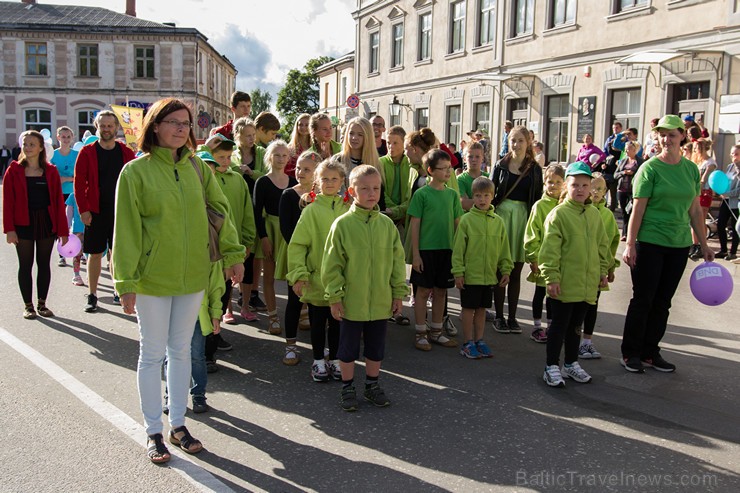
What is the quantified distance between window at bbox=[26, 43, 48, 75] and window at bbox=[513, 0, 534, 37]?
39271 mm

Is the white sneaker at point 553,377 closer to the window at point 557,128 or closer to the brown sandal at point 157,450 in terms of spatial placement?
the brown sandal at point 157,450

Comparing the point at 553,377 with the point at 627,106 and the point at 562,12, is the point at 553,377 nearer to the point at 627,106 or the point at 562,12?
the point at 627,106

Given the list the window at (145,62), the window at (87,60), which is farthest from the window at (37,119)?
the window at (145,62)

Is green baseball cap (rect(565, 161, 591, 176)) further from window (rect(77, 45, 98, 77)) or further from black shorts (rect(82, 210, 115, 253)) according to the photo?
window (rect(77, 45, 98, 77))

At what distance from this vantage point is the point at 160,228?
12.4ft

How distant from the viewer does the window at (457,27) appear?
85.3 feet

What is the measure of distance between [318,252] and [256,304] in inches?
110

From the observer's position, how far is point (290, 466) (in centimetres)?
385

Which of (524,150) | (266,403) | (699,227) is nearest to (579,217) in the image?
(699,227)

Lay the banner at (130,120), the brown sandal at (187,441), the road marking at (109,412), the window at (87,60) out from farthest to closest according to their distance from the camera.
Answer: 1. the window at (87,60)
2. the banner at (130,120)
3. the brown sandal at (187,441)
4. the road marking at (109,412)

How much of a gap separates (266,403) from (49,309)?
382cm

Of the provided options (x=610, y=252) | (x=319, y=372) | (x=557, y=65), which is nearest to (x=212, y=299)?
(x=319, y=372)

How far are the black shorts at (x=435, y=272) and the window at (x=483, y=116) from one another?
62.9ft

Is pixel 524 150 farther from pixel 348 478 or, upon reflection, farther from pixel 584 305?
pixel 348 478
